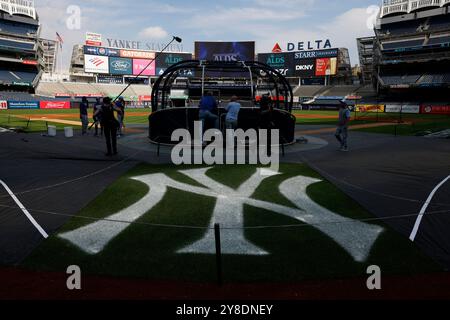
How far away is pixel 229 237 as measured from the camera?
4785mm

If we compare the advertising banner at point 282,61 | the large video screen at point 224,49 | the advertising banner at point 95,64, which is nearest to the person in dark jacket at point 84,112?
the large video screen at point 224,49

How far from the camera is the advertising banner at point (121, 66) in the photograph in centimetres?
7631

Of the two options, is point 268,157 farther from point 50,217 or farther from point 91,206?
point 50,217

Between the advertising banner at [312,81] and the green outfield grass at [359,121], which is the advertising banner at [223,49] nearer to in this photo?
the advertising banner at [312,81]

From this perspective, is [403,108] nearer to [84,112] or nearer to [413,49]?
[413,49]

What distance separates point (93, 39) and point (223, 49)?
4040 centimetres

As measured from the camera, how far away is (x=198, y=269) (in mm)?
3898

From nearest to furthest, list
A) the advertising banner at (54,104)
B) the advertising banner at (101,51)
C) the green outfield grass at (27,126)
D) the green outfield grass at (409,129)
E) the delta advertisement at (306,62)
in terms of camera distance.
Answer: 1. the green outfield grass at (27,126)
2. the green outfield grass at (409,129)
3. the advertising banner at (54,104)
4. the delta advertisement at (306,62)
5. the advertising banner at (101,51)

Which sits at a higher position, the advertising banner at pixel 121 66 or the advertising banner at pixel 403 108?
the advertising banner at pixel 121 66

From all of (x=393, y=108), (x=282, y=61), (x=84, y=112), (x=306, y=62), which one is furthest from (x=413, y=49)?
(x=84, y=112)

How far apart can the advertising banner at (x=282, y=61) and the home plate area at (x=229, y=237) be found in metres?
70.7

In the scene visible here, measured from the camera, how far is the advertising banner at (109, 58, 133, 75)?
76312 mm

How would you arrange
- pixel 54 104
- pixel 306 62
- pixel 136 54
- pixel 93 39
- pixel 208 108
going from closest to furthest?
pixel 208 108 < pixel 54 104 < pixel 306 62 < pixel 136 54 < pixel 93 39

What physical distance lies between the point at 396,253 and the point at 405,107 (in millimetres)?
50859
